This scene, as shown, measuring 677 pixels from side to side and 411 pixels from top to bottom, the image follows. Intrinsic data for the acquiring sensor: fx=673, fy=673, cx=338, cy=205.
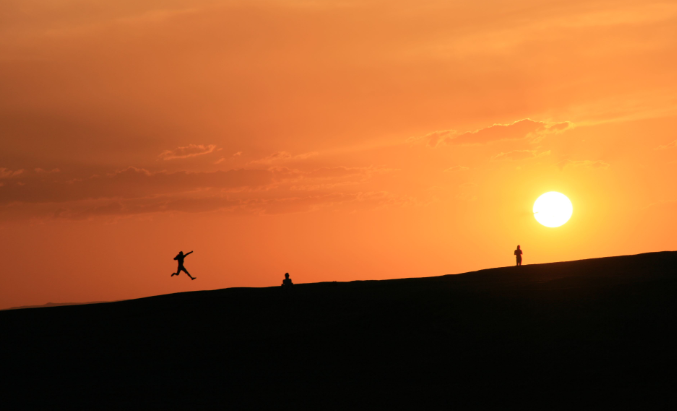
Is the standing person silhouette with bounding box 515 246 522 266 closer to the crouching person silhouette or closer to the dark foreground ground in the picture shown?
the dark foreground ground

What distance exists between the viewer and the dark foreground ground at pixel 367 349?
15.1 metres

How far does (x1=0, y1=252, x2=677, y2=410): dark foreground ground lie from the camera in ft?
49.4

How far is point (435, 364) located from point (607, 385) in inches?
167

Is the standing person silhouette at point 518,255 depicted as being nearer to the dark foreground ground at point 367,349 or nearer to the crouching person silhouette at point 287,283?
the dark foreground ground at point 367,349

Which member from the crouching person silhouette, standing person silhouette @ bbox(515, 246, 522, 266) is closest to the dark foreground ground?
the crouching person silhouette

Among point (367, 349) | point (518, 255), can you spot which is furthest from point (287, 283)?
point (518, 255)

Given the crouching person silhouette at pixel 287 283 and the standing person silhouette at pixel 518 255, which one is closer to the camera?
the crouching person silhouette at pixel 287 283

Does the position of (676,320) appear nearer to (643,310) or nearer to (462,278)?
(643,310)

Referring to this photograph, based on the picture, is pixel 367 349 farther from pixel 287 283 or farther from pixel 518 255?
pixel 518 255

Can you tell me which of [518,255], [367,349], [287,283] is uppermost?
[518,255]

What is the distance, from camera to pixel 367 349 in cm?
1900

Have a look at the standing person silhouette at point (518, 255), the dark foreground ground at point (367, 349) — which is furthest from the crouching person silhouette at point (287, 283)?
the standing person silhouette at point (518, 255)

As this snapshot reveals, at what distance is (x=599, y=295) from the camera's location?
21906mm

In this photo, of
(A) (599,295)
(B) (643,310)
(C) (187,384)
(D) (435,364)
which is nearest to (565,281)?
(A) (599,295)
